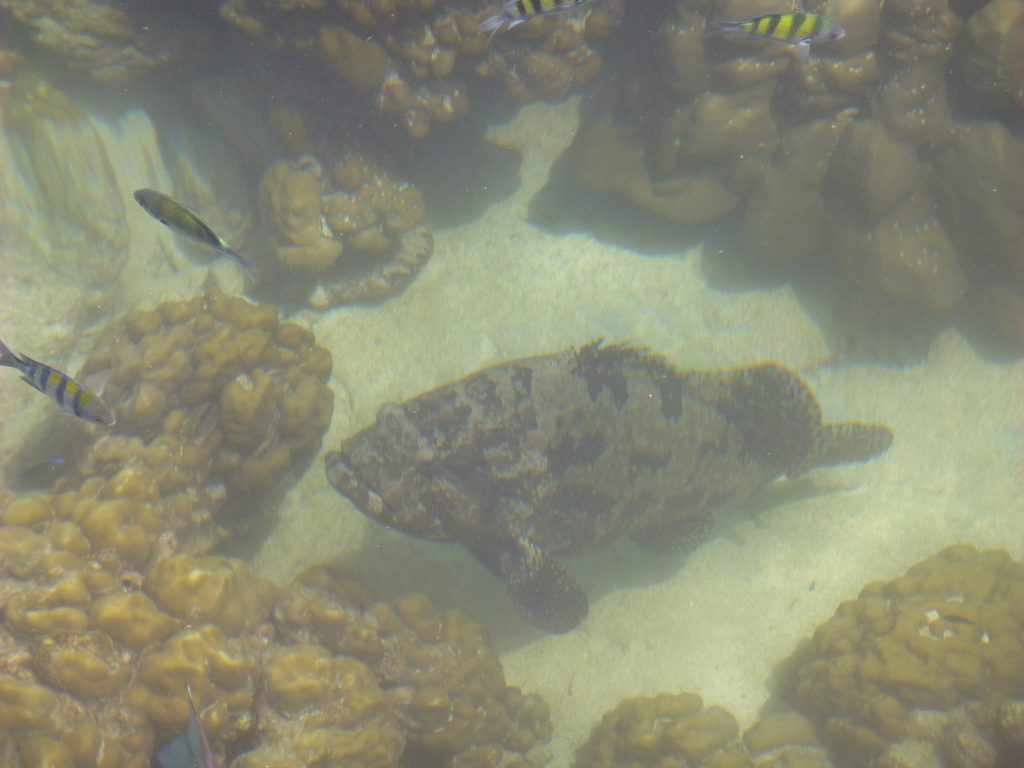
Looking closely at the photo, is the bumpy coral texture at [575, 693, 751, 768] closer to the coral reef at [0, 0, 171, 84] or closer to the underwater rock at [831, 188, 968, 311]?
the underwater rock at [831, 188, 968, 311]

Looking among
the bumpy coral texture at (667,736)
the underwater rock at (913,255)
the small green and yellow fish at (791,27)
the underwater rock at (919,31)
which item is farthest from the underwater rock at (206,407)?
the underwater rock at (919,31)

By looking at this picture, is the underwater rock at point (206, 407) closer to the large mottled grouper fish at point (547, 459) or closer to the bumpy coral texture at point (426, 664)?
the large mottled grouper fish at point (547, 459)

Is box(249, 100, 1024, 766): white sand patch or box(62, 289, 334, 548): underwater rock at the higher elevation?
box(62, 289, 334, 548): underwater rock

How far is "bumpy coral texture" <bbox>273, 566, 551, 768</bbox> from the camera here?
419 centimetres

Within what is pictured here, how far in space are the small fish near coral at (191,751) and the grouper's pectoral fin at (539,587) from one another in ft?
8.95

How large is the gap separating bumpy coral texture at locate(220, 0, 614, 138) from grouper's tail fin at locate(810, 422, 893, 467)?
15.9 ft

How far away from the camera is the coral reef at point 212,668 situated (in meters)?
3.16

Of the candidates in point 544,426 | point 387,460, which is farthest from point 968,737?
point 387,460

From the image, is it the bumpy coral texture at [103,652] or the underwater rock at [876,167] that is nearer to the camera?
the bumpy coral texture at [103,652]

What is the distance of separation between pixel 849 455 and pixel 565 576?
11.3 ft

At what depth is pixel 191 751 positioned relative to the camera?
91.8 inches

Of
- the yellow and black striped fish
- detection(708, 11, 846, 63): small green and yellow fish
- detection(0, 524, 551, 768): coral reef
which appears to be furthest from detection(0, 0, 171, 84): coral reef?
detection(708, 11, 846, 63): small green and yellow fish

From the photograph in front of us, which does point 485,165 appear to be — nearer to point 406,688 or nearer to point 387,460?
point 387,460

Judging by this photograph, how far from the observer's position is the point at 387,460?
4.68 m
